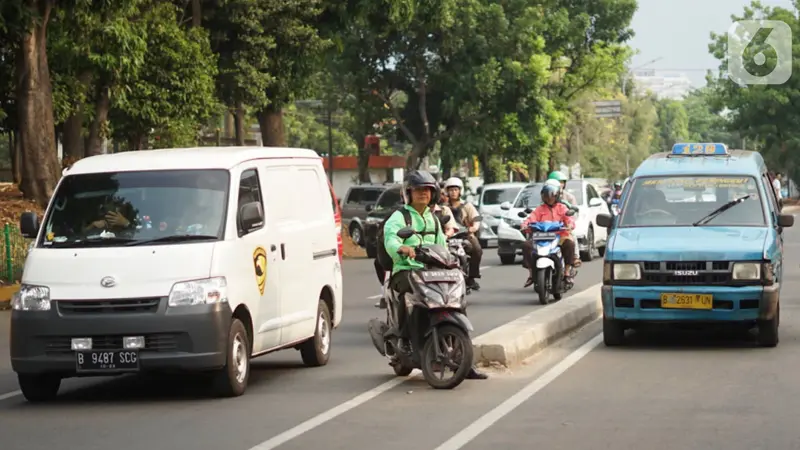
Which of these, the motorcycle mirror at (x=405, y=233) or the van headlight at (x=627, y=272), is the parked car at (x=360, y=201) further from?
the motorcycle mirror at (x=405, y=233)

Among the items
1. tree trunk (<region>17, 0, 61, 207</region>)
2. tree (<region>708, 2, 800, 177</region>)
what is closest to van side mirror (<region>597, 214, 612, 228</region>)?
tree trunk (<region>17, 0, 61, 207</region>)

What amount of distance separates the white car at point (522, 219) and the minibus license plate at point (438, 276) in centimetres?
1963

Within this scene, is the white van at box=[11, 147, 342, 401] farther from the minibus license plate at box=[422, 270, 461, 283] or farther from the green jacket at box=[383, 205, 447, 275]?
the minibus license plate at box=[422, 270, 461, 283]

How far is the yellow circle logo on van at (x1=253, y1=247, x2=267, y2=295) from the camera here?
12.2 meters

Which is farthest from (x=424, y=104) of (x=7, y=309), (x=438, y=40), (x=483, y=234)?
(x=7, y=309)

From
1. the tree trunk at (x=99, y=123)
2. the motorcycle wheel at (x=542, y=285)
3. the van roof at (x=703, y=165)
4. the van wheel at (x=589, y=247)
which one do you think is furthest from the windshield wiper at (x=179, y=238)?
the tree trunk at (x=99, y=123)

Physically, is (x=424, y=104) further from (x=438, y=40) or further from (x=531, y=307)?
(x=531, y=307)

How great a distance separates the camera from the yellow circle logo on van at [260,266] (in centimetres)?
1223

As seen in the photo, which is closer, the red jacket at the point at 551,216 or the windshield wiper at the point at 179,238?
the windshield wiper at the point at 179,238

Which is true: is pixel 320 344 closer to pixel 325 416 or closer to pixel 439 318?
pixel 439 318

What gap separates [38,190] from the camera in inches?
1167

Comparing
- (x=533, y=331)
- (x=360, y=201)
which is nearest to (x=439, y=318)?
(x=533, y=331)

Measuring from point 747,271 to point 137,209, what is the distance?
585cm

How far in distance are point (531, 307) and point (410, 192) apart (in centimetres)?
855
